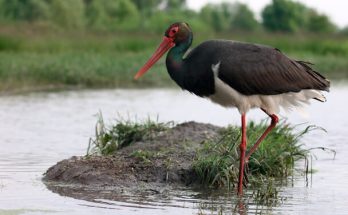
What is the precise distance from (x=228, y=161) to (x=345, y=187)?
1160mm

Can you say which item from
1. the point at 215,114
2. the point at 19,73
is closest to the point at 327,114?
the point at 215,114

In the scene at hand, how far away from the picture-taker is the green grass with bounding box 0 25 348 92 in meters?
19.6

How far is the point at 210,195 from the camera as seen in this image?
8773mm

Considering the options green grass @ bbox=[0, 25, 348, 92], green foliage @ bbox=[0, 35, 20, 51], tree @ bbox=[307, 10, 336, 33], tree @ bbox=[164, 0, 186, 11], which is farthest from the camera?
tree @ bbox=[164, 0, 186, 11]

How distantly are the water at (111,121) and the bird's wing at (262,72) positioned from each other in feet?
3.25

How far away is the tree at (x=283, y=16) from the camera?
58.1 meters

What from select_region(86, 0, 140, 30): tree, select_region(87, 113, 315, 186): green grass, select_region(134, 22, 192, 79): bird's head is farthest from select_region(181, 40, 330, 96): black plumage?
select_region(86, 0, 140, 30): tree

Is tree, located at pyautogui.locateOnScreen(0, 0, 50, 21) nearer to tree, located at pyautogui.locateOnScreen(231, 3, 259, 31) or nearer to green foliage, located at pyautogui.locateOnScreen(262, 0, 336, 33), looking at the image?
green foliage, located at pyautogui.locateOnScreen(262, 0, 336, 33)

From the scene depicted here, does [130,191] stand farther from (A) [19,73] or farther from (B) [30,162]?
(A) [19,73]

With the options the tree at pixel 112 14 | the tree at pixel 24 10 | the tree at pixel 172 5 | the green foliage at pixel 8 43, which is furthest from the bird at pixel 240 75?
the tree at pixel 172 5

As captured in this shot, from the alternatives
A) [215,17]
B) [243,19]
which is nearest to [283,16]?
[215,17]

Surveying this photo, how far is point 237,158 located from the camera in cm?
949

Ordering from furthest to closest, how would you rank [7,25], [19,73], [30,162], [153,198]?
1. [7,25]
2. [19,73]
3. [30,162]
4. [153,198]

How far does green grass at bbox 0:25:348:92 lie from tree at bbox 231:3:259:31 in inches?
1166
